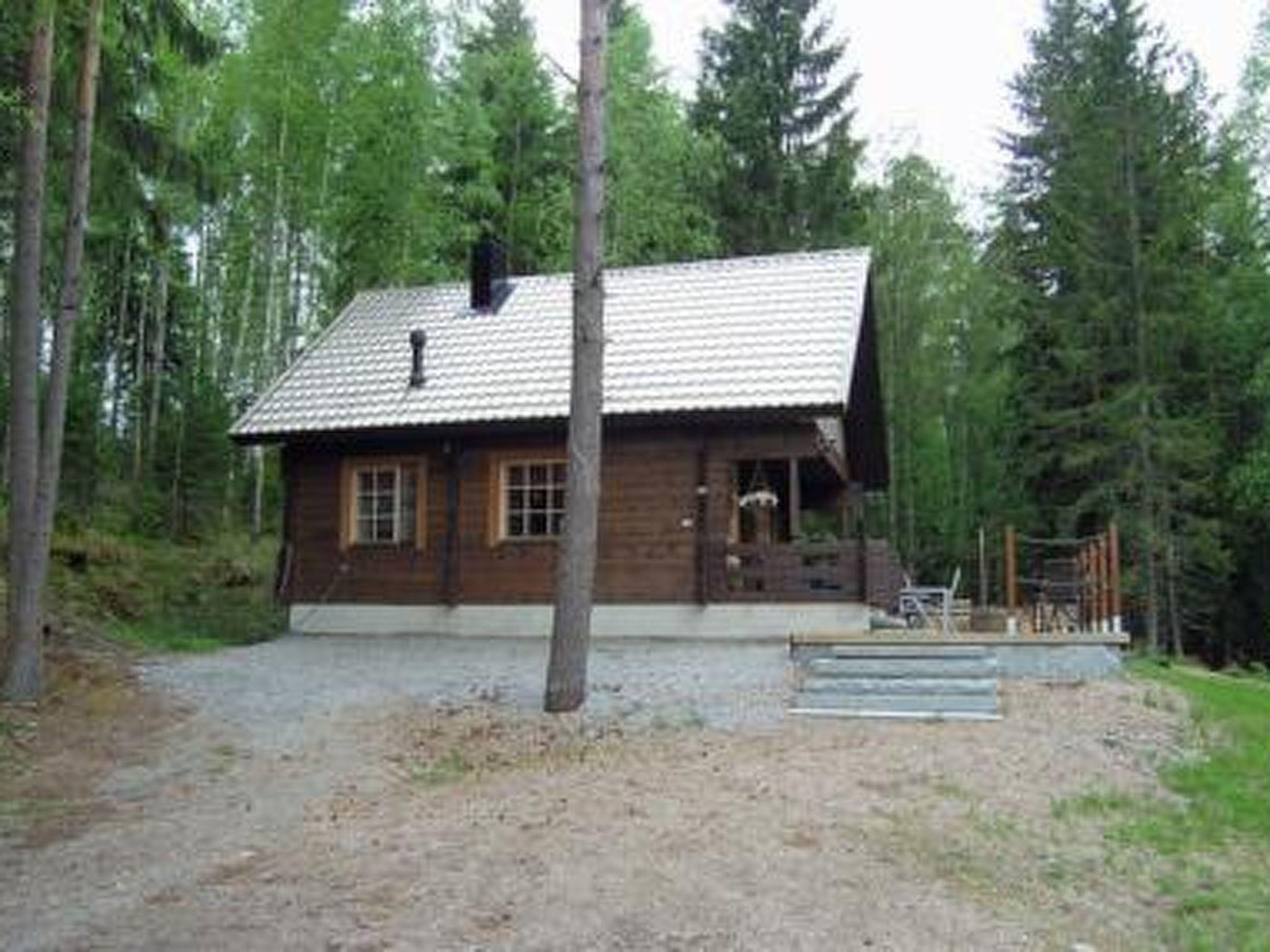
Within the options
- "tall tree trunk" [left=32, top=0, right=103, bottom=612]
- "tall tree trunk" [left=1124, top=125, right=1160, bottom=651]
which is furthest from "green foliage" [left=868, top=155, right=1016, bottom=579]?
"tall tree trunk" [left=32, top=0, right=103, bottom=612]

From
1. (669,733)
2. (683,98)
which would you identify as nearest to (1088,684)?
(669,733)

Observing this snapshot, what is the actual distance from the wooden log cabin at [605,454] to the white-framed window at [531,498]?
0.09 feet

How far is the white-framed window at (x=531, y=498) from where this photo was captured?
16.5m

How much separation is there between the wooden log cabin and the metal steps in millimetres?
3018

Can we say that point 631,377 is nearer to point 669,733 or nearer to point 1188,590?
point 669,733

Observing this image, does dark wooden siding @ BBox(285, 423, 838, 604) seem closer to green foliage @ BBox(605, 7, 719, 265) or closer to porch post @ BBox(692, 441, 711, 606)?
porch post @ BBox(692, 441, 711, 606)

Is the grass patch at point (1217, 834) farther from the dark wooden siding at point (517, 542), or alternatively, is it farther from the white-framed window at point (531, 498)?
the white-framed window at point (531, 498)

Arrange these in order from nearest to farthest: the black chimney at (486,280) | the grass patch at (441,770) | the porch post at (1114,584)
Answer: the grass patch at (441,770) < the porch post at (1114,584) < the black chimney at (486,280)

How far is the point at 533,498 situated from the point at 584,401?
6.11 metres

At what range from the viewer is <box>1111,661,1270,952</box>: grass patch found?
597 cm

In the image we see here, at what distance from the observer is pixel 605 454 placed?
1622 cm

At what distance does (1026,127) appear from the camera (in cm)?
3206

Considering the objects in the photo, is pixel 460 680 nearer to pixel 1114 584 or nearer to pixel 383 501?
pixel 383 501

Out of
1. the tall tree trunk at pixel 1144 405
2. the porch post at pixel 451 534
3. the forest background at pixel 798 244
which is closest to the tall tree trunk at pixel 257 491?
the forest background at pixel 798 244
